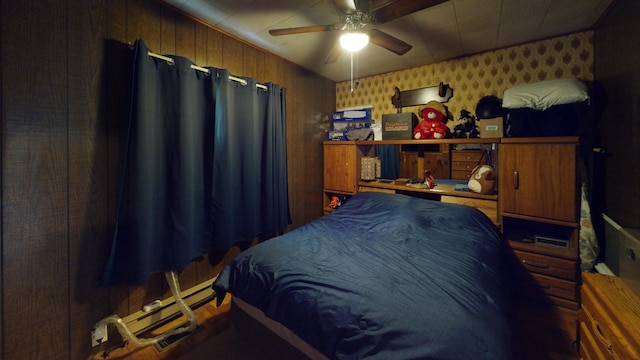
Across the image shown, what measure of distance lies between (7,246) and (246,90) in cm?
190

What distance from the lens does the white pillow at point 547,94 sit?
1841 millimetres

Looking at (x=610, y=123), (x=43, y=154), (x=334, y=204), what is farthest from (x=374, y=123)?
(x=43, y=154)

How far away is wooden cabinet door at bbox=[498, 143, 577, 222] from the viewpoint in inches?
76.0

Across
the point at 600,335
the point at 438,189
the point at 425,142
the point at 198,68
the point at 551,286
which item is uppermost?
the point at 198,68

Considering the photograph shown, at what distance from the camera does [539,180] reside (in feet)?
6.68

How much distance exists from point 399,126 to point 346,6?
157 centimetres

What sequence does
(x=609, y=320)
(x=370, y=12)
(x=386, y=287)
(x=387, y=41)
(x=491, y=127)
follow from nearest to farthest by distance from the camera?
(x=609, y=320), (x=386, y=287), (x=370, y=12), (x=387, y=41), (x=491, y=127)

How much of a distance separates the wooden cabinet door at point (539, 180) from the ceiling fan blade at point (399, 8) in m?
1.42

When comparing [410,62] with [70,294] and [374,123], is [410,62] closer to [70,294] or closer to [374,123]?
[374,123]

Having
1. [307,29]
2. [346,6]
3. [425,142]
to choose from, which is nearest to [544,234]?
[425,142]

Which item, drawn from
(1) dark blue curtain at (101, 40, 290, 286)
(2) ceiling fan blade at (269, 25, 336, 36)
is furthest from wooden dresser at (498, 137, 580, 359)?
(1) dark blue curtain at (101, 40, 290, 286)

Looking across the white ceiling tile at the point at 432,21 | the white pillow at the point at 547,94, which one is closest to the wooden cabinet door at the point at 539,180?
the white pillow at the point at 547,94

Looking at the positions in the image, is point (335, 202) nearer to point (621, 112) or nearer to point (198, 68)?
point (198, 68)

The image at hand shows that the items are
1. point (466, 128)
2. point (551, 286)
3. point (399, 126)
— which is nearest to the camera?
point (551, 286)
